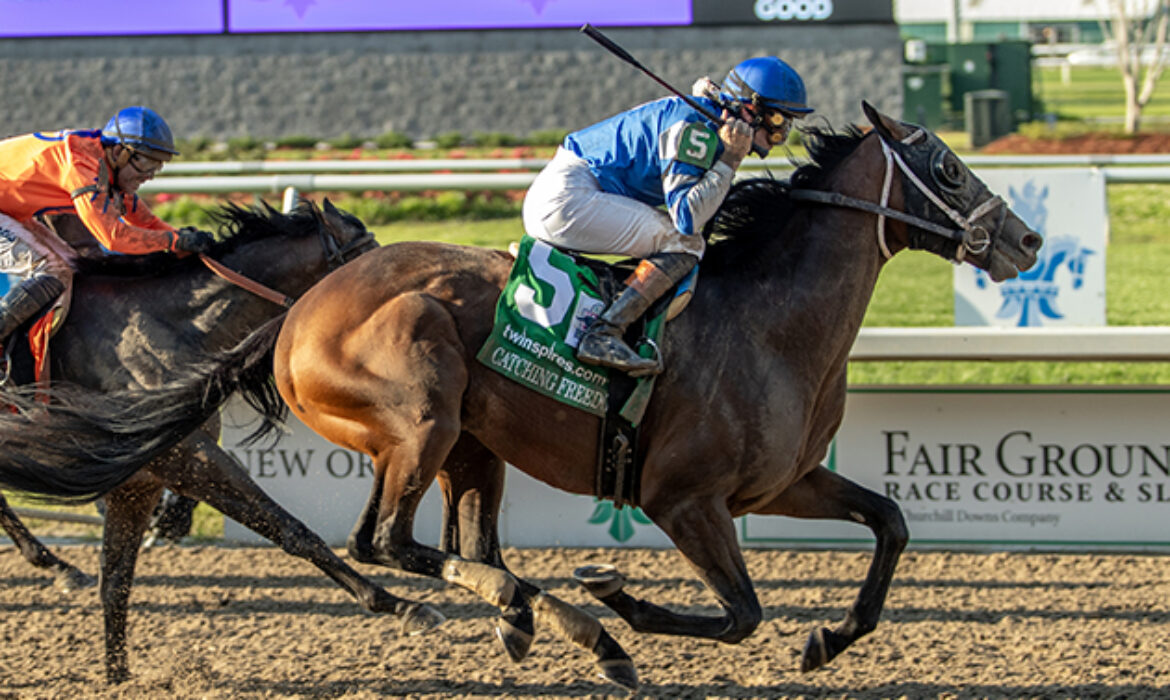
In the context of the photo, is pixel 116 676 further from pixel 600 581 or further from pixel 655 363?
pixel 655 363

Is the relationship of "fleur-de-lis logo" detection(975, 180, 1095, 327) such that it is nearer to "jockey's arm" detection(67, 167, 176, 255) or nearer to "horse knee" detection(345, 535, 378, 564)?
"horse knee" detection(345, 535, 378, 564)

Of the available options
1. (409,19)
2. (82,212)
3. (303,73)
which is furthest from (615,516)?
(303,73)

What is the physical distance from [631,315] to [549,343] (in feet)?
0.84

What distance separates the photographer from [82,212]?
4566 millimetres

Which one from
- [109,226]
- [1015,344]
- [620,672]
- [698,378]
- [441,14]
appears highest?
[441,14]

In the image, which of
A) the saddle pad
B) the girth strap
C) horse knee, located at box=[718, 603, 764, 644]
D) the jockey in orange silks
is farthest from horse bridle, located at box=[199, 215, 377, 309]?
horse knee, located at box=[718, 603, 764, 644]

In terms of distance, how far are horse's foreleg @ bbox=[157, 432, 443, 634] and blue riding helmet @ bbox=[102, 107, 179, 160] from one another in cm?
108

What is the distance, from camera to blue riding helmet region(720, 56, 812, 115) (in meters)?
3.69

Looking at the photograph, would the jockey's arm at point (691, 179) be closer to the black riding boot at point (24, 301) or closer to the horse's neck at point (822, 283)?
the horse's neck at point (822, 283)

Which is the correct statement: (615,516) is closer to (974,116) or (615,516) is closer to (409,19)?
(409,19)

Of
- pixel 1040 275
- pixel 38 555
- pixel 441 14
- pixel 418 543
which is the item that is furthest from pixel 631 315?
pixel 441 14

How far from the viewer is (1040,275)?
6.27m

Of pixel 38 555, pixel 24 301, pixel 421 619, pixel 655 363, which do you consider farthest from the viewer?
pixel 38 555

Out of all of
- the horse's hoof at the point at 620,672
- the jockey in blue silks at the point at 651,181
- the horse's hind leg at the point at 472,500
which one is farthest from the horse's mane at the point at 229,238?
the horse's hoof at the point at 620,672
